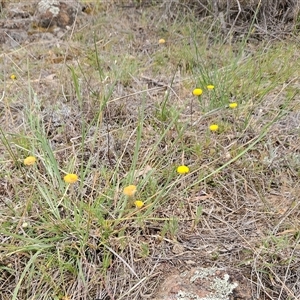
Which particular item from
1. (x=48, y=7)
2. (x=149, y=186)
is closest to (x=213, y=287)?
(x=149, y=186)

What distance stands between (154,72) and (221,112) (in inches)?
29.0

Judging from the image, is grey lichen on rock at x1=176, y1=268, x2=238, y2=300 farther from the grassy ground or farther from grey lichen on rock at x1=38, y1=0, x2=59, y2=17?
grey lichen on rock at x1=38, y1=0, x2=59, y2=17

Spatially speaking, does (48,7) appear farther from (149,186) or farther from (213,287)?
(213,287)

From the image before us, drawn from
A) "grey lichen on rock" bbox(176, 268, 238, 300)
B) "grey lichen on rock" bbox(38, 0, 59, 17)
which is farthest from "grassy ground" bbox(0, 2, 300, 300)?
"grey lichen on rock" bbox(38, 0, 59, 17)

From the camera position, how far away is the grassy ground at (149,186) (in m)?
1.17

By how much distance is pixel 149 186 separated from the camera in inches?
54.6

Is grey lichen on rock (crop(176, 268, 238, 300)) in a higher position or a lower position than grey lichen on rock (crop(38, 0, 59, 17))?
lower

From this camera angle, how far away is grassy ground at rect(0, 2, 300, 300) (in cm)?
117

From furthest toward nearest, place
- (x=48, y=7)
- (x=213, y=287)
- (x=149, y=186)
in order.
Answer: (x=48, y=7), (x=149, y=186), (x=213, y=287)

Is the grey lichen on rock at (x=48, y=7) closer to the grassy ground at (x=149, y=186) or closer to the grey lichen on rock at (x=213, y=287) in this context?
the grassy ground at (x=149, y=186)

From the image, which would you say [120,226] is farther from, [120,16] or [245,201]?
[120,16]

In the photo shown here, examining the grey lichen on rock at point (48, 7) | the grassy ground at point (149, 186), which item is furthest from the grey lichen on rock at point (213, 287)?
the grey lichen on rock at point (48, 7)

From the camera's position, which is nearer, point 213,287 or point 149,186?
point 213,287

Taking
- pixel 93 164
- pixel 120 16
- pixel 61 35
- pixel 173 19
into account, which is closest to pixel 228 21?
pixel 173 19
